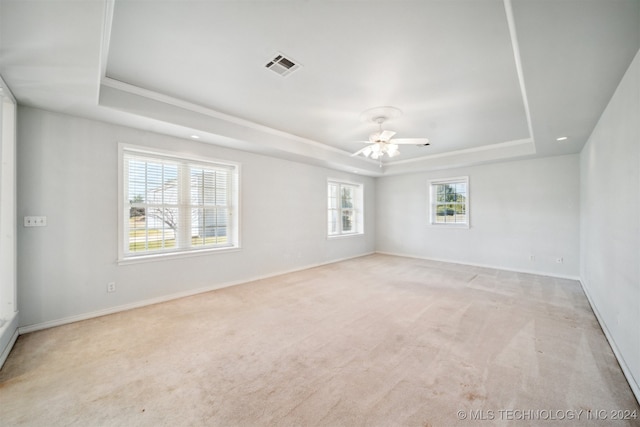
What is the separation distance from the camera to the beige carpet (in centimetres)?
166

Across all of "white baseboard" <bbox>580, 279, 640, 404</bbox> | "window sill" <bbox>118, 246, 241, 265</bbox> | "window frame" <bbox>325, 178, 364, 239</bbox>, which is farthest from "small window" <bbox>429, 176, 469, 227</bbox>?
"window sill" <bbox>118, 246, 241, 265</bbox>

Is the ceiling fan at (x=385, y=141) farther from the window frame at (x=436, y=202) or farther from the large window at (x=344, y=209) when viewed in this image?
the window frame at (x=436, y=202)

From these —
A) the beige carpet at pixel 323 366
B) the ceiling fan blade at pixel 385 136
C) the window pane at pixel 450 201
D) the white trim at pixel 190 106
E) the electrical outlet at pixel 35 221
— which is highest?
the white trim at pixel 190 106

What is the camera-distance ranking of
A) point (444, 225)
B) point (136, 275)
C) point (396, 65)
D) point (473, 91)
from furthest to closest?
point (444, 225) < point (136, 275) < point (473, 91) < point (396, 65)

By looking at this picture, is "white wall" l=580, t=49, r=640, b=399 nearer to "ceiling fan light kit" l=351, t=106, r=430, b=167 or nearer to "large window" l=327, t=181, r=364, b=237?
"ceiling fan light kit" l=351, t=106, r=430, b=167

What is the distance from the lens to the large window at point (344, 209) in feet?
22.1

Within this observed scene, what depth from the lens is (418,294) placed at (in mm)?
4012

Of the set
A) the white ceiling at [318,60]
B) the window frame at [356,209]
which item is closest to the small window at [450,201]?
the window frame at [356,209]

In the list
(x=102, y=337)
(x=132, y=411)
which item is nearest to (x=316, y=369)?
(x=132, y=411)

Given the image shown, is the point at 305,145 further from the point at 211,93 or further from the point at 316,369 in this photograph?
the point at 316,369

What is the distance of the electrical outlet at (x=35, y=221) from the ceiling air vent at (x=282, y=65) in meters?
3.03

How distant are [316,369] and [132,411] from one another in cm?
128

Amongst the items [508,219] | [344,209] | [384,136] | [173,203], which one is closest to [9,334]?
[173,203]

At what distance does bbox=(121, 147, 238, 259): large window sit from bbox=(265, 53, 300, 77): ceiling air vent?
2.24m
